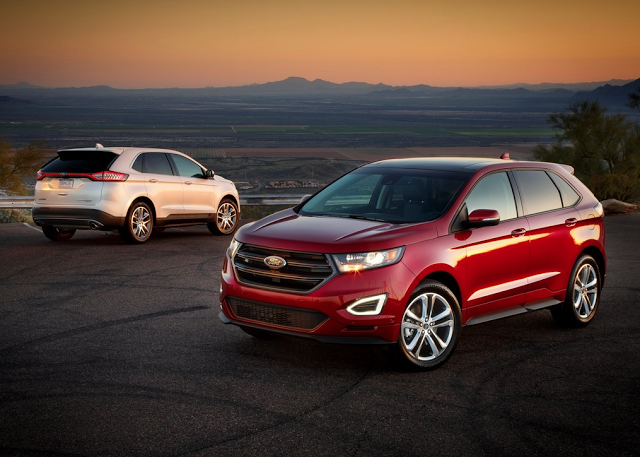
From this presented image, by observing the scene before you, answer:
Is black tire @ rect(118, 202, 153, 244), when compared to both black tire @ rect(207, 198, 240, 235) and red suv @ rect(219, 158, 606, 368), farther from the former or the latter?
red suv @ rect(219, 158, 606, 368)

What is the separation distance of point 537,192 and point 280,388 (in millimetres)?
3447

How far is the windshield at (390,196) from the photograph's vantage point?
287 inches

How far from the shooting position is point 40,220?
14.5 m

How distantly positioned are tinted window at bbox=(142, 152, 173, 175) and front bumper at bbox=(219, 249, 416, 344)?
30.2 feet

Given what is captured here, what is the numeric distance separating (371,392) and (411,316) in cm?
76

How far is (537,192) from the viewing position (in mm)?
8109

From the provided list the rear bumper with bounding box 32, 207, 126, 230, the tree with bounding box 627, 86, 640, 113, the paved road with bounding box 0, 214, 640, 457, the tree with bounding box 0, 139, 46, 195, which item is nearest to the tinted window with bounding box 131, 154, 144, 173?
the rear bumper with bounding box 32, 207, 126, 230

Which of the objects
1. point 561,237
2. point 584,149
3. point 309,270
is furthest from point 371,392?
point 584,149

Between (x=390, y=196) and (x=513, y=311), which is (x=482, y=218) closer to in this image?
(x=390, y=196)

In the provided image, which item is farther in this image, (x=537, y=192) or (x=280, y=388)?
(x=537, y=192)

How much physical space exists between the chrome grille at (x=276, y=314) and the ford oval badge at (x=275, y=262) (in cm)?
31

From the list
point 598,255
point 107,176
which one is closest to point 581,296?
point 598,255

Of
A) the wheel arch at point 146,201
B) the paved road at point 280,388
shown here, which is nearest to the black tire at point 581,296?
the paved road at point 280,388

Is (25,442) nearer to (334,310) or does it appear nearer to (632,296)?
(334,310)
